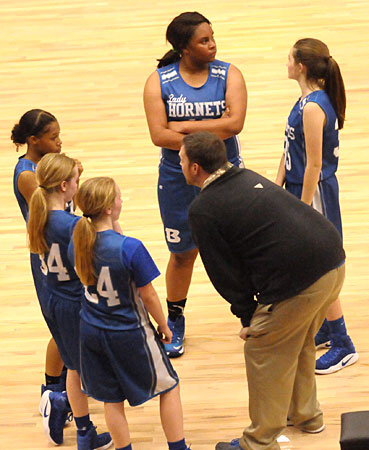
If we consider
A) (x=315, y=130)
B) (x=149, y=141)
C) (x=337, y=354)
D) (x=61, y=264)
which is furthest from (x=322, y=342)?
(x=149, y=141)

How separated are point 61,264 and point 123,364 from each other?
460mm

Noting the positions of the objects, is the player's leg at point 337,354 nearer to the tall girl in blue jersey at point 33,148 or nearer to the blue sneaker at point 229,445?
the blue sneaker at point 229,445

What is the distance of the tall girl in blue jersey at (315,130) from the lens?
3.70 meters

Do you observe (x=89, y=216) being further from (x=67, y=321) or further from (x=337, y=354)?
(x=337, y=354)

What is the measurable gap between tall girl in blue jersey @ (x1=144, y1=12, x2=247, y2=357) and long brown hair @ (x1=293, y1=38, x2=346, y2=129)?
42cm

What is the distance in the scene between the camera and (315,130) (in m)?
3.68

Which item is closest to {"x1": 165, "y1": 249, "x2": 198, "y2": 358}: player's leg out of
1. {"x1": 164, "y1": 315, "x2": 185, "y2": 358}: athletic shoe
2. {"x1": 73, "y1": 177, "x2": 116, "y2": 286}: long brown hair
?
{"x1": 164, "y1": 315, "x2": 185, "y2": 358}: athletic shoe

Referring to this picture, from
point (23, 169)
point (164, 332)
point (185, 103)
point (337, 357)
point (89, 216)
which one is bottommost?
point (337, 357)

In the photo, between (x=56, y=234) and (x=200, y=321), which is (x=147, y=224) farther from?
(x=56, y=234)

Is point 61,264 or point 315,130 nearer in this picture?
point 61,264

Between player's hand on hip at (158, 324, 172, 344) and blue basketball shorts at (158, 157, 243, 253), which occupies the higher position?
blue basketball shorts at (158, 157, 243, 253)

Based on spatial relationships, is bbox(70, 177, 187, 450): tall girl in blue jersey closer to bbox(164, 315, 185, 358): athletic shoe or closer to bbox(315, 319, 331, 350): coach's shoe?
bbox(164, 315, 185, 358): athletic shoe

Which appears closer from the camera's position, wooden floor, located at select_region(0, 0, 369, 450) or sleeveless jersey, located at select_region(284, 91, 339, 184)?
sleeveless jersey, located at select_region(284, 91, 339, 184)

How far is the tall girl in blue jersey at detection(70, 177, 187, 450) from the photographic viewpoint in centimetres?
309
